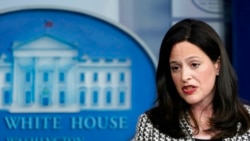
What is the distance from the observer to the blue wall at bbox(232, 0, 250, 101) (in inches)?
101

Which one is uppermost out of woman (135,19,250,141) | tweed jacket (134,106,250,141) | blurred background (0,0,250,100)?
blurred background (0,0,250,100)

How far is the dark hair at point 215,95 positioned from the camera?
1.32m

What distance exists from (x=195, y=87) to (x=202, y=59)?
8 centimetres

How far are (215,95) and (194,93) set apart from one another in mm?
116

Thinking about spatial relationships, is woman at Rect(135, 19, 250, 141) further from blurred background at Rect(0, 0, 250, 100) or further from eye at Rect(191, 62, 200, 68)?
blurred background at Rect(0, 0, 250, 100)

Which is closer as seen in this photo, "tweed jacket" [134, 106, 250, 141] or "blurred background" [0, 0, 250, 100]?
"tweed jacket" [134, 106, 250, 141]

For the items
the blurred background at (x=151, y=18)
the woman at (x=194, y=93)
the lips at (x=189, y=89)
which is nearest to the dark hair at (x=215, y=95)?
the woman at (x=194, y=93)

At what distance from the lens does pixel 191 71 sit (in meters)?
1.29

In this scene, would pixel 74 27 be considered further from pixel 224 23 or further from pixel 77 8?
pixel 224 23

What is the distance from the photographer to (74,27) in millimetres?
2545

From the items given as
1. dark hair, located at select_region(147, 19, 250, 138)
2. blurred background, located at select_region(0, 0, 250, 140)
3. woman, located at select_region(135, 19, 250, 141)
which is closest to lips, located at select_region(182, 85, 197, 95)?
woman, located at select_region(135, 19, 250, 141)

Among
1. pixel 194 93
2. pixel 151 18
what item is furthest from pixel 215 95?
pixel 151 18

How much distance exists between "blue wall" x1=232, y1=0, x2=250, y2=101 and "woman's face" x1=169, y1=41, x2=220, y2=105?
1287mm

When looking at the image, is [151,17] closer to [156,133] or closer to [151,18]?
[151,18]
